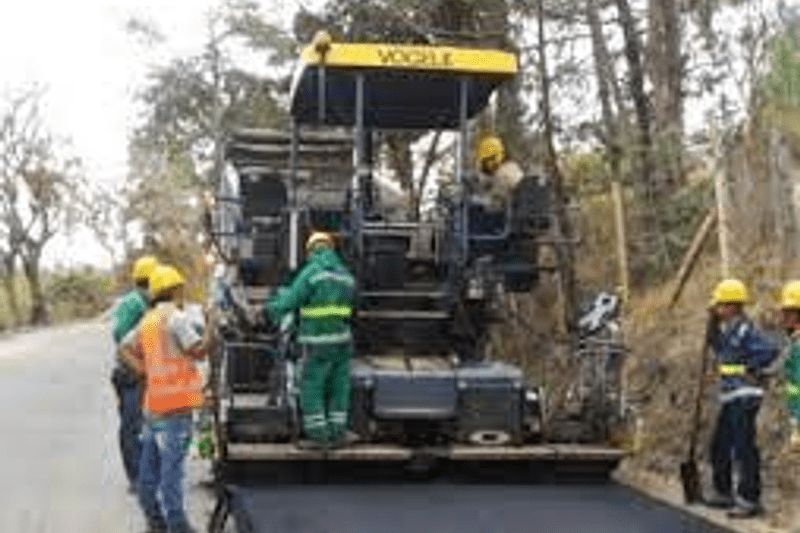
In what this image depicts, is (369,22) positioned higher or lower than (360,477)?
higher

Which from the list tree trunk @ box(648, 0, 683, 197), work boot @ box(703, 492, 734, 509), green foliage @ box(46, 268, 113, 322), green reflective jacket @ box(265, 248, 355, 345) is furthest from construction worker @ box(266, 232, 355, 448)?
green foliage @ box(46, 268, 113, 322)

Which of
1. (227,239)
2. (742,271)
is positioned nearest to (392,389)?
(227,239)

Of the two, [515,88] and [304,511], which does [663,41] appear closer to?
[515,88]

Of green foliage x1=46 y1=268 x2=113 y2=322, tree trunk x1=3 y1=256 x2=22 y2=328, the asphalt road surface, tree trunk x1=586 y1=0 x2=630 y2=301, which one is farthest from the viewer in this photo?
green foliage x1=46 y1=268 x2=113 y2=322

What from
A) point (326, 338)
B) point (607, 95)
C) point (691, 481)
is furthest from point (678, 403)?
point (607, 95)

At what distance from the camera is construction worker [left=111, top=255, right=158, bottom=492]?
12719mm

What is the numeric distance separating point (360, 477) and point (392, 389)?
0.67m

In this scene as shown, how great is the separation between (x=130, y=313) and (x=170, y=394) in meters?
2.10

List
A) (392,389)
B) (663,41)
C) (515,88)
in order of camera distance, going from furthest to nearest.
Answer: (515,88) < (663,41) < (392,389)

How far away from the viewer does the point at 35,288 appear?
71.8 m

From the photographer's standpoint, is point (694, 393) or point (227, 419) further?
point (694, 393)

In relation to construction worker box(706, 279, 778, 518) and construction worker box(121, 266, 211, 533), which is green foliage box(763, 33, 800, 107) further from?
construction worker box(121, 266, 211, 533)

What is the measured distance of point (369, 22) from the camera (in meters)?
24.4

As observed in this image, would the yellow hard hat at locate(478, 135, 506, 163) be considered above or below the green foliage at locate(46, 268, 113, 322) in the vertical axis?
above
